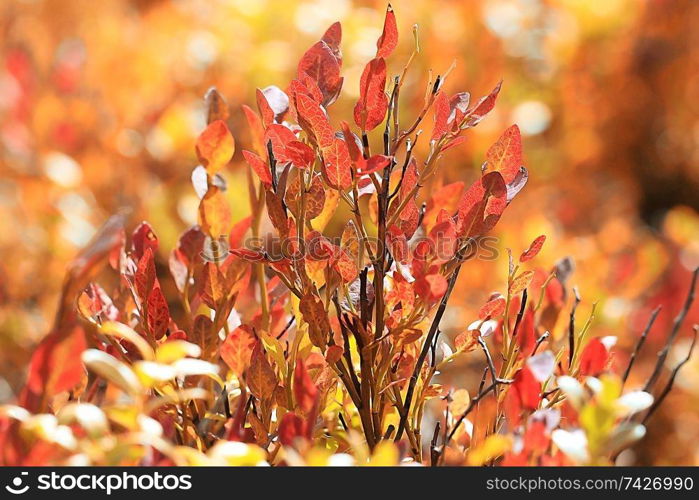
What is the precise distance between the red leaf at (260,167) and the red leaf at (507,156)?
20cm

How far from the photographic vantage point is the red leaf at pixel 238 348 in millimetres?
796

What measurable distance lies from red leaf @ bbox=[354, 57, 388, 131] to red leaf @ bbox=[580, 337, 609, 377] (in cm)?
30

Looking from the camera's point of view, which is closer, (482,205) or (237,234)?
(482,205)

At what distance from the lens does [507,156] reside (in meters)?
0.79

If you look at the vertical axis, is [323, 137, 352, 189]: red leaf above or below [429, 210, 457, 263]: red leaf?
above

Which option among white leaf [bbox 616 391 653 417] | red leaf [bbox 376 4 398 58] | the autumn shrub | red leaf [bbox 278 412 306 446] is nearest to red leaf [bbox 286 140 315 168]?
the autumn shrub

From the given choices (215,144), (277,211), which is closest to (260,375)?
(277,211)

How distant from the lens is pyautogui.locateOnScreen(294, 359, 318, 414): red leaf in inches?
28.5

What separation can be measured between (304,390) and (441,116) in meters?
0.27

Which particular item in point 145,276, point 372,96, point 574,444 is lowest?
point 574,444

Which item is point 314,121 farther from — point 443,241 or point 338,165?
point 443,241

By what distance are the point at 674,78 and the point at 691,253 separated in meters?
1.11

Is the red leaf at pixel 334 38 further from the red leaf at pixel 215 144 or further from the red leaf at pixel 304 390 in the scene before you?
the red leaf at pixel 304 390

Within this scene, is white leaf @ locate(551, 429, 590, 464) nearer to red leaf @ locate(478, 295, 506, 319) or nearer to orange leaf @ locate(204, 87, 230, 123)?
red leaf @ locate(478, 295, 506, 319)
